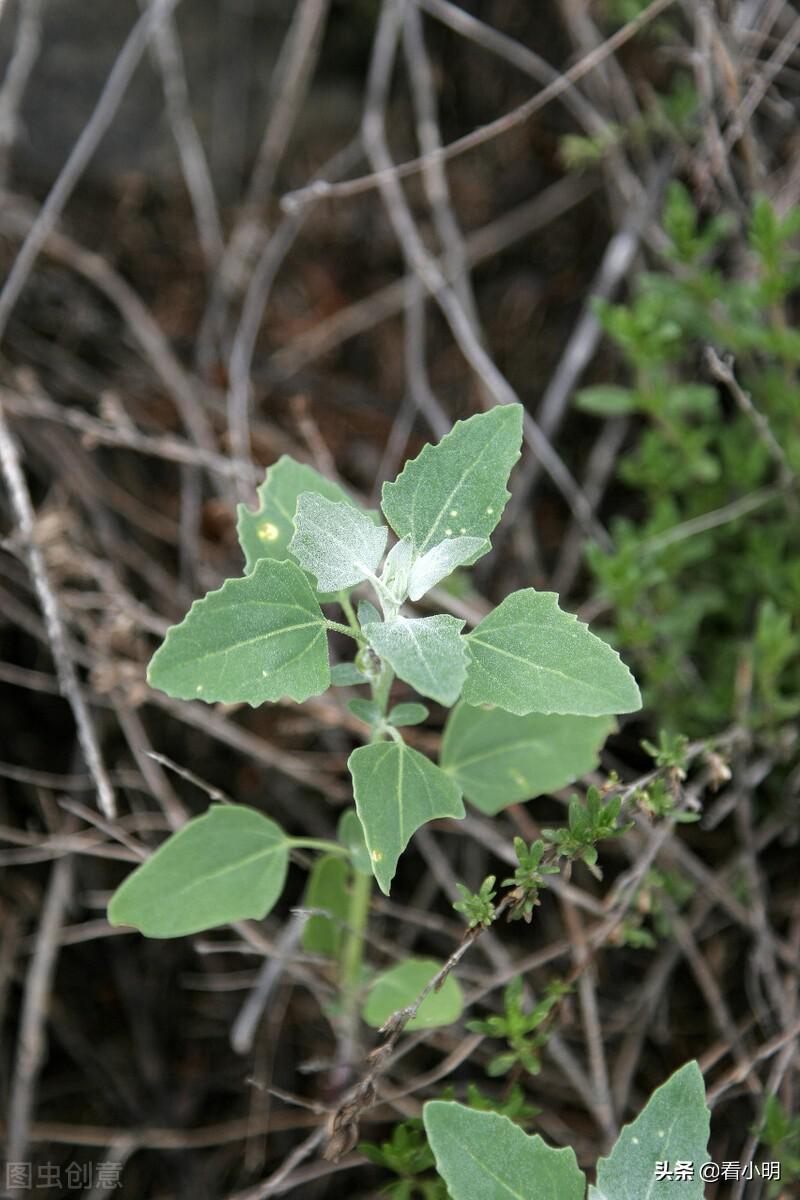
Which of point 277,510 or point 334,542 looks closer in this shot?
point 334,542

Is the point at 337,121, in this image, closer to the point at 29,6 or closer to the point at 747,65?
the point at 29,6

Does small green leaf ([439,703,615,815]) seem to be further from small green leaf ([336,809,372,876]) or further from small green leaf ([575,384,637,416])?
small green leaf ([575,384,637,416])

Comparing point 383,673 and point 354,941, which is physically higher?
point 383,673

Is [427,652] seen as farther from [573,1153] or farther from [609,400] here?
[609,400]

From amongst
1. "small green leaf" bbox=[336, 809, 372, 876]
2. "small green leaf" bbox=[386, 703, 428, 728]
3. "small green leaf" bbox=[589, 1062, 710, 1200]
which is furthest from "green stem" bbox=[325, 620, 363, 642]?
"small green leaf" bbox=[589, 1062, 710, 1200]

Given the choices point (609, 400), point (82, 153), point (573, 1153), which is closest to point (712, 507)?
point (609, 400)

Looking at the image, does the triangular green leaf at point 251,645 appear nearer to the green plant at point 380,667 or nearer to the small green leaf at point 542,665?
the green plant at point 380,667

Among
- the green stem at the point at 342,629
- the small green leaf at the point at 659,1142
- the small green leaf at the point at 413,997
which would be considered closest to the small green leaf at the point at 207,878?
the small green leaf at the point at 413,997
